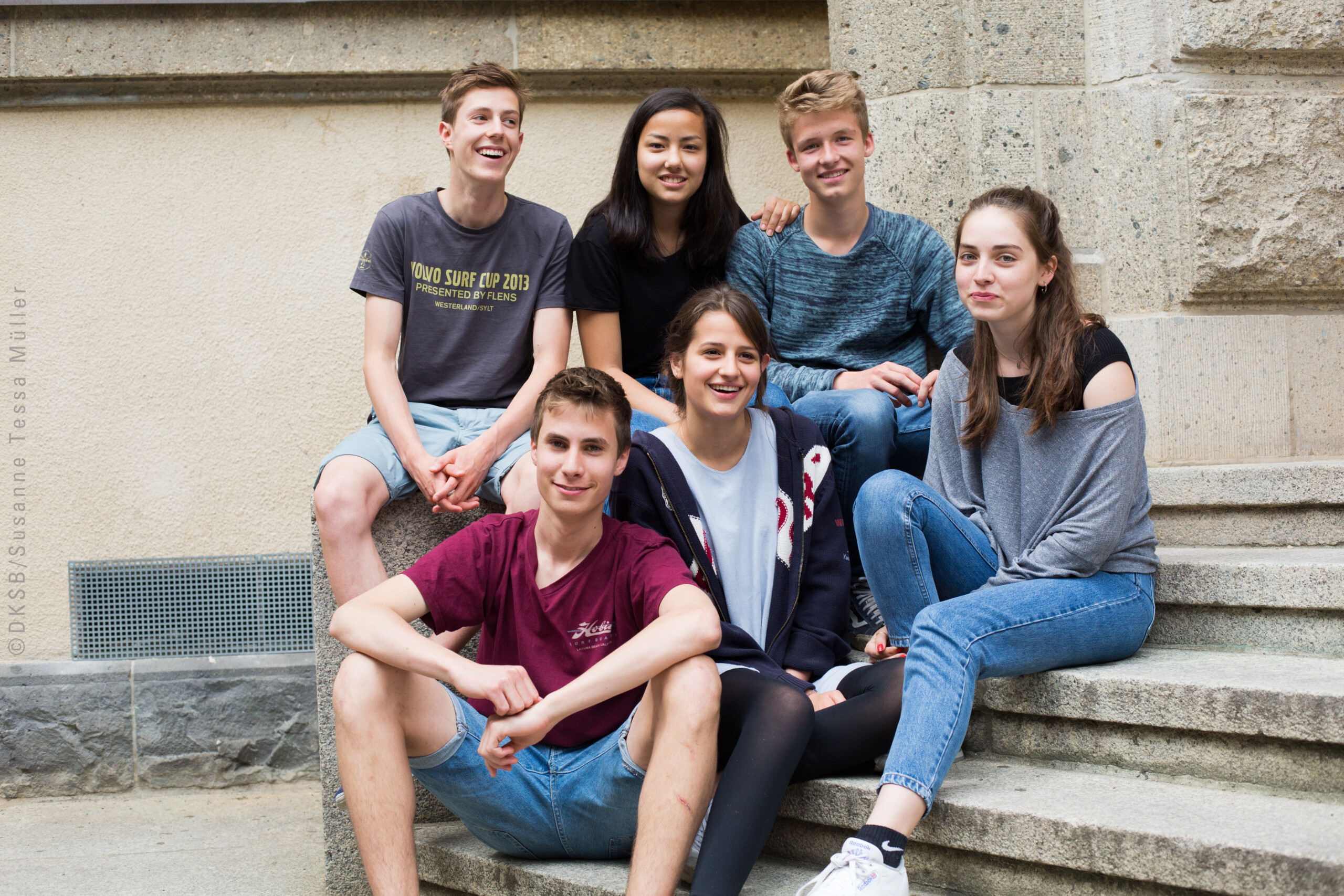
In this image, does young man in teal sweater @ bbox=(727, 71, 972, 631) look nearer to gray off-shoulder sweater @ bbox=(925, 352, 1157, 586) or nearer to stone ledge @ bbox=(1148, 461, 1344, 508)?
gray off-shoulder sweater @ bbox=(925, 352, 1157, 586)

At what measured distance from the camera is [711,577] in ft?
8.66

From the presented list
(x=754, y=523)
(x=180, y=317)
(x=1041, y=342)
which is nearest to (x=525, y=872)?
(x=754, y=523)

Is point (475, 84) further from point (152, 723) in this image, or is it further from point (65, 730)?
point (65, 730)

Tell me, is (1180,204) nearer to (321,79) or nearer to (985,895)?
(985,895)

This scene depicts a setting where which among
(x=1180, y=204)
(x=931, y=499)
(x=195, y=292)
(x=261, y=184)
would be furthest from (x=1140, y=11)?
(x=195, y=292)

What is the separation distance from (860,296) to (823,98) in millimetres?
577

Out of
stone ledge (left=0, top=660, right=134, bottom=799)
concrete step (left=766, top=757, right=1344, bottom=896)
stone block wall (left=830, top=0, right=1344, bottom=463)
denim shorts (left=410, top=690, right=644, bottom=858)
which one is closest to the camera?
concrete step (left=766, top=757, right=1344, bottom=896)

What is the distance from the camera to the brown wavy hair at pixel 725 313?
2.74 metres

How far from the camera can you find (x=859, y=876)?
2.04 m

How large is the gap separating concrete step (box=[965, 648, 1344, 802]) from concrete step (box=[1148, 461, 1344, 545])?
2.16 feet

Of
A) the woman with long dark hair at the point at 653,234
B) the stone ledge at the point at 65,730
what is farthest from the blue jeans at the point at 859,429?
the stone ledge at the point at 65,730

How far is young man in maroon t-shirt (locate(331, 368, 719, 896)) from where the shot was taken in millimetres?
2238

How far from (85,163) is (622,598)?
2993 mm

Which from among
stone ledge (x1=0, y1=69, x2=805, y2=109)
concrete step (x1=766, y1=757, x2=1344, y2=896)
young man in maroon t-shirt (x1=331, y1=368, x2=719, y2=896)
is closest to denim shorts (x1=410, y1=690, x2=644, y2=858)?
young man in maroon t-shirt (x1=331, y1=368, x2=719, y2=896)
